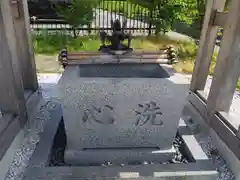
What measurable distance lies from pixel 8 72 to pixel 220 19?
→ 92.9 inches

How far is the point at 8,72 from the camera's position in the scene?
7.50ft

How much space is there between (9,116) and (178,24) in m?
7.28

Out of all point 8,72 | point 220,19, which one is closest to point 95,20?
point 220,19

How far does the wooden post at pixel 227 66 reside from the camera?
234cm

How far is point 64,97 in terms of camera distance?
6.74 feet

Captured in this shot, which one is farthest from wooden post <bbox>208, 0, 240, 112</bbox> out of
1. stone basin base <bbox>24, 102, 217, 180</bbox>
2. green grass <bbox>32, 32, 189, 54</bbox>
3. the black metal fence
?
the black metal fence

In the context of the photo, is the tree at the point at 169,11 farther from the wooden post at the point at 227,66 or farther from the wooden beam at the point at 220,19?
the wooden post at the point at 227,66

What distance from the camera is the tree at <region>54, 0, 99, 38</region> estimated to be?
705 cm

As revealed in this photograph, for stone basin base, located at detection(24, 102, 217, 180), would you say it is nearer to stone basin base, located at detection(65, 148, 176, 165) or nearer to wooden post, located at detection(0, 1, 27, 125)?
stone basin base, located at detection(65, 148, 176, 165)

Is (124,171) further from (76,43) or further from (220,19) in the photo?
(76,43)

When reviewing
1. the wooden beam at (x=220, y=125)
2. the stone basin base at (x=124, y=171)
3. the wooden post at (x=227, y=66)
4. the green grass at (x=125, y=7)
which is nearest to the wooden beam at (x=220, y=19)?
the wooden post at (x=227, y=66)

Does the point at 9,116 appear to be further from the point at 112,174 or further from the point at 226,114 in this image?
the point at 226,114

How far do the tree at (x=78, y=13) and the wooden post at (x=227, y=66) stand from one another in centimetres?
540

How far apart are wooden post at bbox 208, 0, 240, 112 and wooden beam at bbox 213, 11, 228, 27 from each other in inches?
7.7
